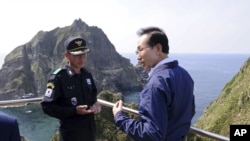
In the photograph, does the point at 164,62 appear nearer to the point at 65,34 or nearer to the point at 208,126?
the point at 208,126

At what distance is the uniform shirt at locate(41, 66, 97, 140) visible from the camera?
4094 mm

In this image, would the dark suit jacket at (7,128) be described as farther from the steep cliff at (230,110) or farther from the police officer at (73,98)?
the steep cliff at (230,110)

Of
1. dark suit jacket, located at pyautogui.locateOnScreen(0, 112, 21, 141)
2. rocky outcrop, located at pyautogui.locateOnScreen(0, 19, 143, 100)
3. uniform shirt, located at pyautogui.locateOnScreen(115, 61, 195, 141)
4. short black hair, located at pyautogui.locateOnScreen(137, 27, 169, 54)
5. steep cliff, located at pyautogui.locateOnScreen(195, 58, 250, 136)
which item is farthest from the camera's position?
rocky outcrop, located at pyautogui.locateOnScreen(0, 19, 143, 100)

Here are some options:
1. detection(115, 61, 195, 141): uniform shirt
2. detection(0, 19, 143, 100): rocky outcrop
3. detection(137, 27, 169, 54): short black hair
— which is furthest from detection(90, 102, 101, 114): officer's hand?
detection(0, 19, 143, 100): rocky outcrop

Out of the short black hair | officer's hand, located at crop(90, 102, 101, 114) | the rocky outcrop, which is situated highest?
the short black hair

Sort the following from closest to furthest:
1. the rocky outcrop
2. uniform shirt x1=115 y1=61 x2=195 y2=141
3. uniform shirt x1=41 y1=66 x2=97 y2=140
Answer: uniform shirt x1=115 y1=61 x2=195 y2=141, uniform shirt x1=41 y1=66 x2=97 y2=140, the rocky outcrop

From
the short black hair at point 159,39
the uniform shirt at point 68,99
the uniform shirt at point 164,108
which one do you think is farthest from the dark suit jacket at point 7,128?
the uniform shirt at point 68,99

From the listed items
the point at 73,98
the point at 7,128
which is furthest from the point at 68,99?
the point at 7,128

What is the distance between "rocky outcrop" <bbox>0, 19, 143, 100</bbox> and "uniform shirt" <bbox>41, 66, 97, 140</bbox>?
402 ft

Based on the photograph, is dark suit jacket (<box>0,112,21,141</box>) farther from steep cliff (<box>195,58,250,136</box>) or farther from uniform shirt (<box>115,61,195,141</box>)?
steep cliff (<box>195,58,250,136</box>)

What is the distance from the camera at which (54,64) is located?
14950cm

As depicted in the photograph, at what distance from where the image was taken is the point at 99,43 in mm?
168500

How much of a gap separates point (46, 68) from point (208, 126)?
11885cm

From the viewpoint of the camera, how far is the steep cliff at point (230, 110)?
3338 centimetres
